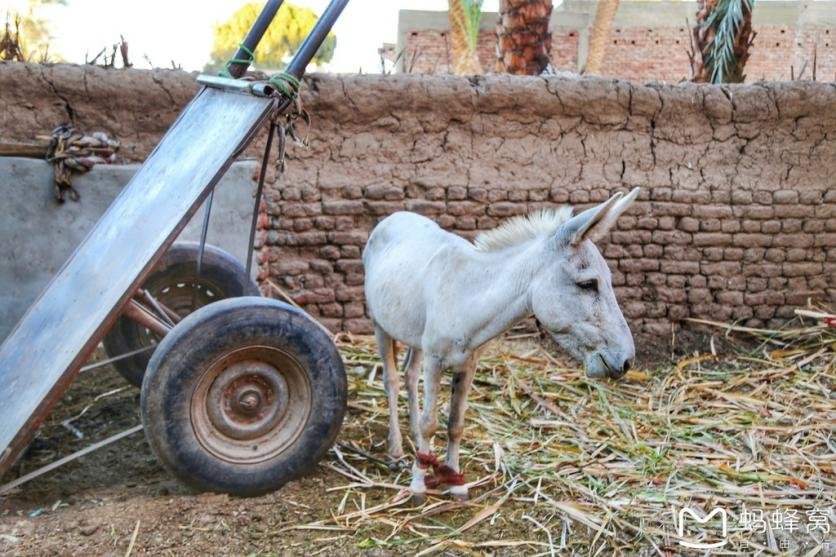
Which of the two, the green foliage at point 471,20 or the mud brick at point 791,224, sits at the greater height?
the green foliage at point 471,20

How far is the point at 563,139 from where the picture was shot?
7094 millimetres

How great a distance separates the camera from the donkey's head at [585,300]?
359 cm

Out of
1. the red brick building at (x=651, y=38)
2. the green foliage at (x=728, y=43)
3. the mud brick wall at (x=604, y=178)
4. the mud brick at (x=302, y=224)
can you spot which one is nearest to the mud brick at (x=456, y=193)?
the mud brick wall at (x=604, y=178)

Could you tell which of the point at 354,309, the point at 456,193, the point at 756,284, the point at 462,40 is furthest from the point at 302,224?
the point at 462,40

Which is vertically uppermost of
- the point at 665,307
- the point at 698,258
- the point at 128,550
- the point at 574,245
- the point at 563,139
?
the point at 563,139

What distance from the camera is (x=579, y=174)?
23.2ft

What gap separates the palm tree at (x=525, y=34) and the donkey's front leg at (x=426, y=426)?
6366 mm

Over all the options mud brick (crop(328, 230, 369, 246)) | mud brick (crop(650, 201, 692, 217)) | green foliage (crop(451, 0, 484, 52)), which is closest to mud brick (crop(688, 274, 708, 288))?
mud brick (crop(650, 201, 692, 217))

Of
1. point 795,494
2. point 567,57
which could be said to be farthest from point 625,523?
point 567,57

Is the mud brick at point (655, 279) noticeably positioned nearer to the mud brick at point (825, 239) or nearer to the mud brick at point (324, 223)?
the mud brick at point (825, 239)

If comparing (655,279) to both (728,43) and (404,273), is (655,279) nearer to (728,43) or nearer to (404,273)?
(728,43)

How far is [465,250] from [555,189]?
2941 millimetres

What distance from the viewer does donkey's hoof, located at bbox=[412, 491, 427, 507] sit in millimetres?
4191

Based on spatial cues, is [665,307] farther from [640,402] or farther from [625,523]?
[625,523]
